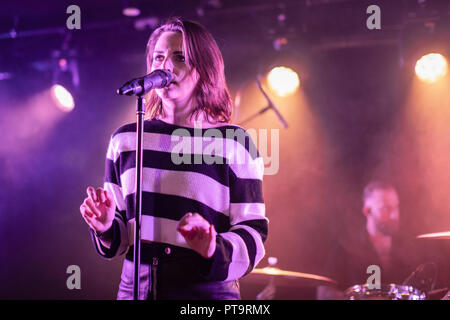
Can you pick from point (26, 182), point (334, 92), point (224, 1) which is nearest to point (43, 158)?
point (26, 182)

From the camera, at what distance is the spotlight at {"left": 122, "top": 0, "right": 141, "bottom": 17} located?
3947 millimetres

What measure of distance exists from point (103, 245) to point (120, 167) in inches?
11.1

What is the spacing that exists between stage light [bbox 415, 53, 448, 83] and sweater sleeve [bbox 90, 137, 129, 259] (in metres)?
3.23

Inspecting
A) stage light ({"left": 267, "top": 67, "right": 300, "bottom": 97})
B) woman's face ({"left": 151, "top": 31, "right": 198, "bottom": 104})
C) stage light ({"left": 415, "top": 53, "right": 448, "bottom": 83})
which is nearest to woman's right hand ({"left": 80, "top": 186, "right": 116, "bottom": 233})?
woman's face ({"left": 151, "top": 31, "right": 198, "bottom": 104})

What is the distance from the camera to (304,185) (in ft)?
16.2

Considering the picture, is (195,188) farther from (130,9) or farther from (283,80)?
(283,80)

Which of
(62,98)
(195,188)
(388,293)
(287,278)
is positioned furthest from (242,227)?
(62,98)

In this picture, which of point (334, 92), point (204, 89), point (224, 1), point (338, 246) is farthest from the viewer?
point (334, 92)

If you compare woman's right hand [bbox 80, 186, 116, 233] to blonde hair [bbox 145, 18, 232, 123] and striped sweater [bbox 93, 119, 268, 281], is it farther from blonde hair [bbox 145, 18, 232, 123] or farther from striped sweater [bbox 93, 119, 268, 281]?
blonde hair [bbox 145, 18, 232, 123]

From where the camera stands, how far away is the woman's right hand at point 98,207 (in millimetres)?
1495

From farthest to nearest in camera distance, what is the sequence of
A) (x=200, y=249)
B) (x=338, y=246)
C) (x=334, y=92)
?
1. (x=334, y=92)
2. (x=338, y=246)
3. (x=200, y=249)

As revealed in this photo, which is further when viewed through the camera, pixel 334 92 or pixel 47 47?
pixel 334 92

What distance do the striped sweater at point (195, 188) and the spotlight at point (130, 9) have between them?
250 cm
